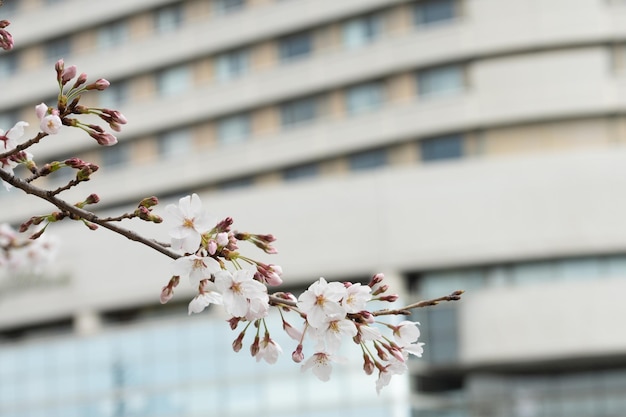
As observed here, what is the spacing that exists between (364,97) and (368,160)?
2246 mm

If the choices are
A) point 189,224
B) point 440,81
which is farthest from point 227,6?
point 189,224

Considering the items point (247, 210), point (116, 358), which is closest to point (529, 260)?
point (247, 210)

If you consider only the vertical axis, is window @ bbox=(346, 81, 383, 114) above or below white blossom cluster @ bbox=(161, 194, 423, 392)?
above

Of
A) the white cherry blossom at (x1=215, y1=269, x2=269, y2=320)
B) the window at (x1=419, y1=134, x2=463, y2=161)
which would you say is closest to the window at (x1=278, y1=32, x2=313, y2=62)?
the window at (x1=419, y1=134, x2=463, y2=161)

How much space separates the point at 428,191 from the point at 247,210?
6.35 metres

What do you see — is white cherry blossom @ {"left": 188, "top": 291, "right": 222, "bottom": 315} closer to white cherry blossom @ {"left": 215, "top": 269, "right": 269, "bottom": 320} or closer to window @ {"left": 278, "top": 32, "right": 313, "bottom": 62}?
white cherry blossom @ {"left": 215, "top": 269, "right": 269, "bottom": 320}

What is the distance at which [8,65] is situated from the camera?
5306 cm

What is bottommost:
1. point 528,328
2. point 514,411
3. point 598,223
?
point 514,411

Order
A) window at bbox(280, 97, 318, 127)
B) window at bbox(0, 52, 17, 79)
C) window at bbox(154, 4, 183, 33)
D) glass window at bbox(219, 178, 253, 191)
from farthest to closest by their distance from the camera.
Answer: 1. window at bbox(0, 52, 17, 79)
2. window at bbox(154, 4, 183, 33)
3. glass window at bbox(219, 178, 253, 191)
4. window at bbox(280, 97, 318, 127)

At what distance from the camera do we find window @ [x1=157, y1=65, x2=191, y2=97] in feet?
159

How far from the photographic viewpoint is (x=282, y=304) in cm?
390

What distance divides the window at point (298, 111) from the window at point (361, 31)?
2398mm

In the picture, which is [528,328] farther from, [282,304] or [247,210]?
[282,304]

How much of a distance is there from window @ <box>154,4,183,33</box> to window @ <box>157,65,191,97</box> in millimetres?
1576
